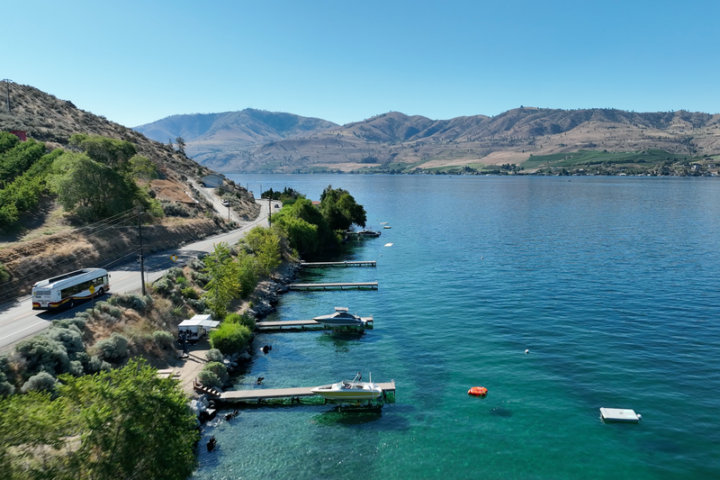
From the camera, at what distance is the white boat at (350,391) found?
38406mm

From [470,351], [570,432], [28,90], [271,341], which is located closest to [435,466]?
[570,432]

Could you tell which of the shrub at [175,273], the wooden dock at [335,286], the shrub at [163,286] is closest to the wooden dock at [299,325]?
the shrub at [163,286]

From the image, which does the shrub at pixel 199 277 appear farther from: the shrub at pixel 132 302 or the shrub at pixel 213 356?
the shrub at pixel 213 356

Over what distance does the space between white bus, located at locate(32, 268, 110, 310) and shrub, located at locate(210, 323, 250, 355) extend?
46.1 ft

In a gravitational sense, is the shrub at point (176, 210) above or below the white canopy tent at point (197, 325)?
above

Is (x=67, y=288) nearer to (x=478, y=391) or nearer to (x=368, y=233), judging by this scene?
(x=478, y=391)

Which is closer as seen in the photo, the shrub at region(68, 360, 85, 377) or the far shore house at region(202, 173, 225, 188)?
the shrub at region(68, 360, 85, 377)

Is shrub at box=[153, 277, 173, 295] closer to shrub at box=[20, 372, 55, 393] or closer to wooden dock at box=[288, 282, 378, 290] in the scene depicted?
shrub at box=[20, 372, 55, 393]

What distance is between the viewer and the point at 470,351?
49125 mm

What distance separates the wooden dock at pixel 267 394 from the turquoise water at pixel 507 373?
1322 mm

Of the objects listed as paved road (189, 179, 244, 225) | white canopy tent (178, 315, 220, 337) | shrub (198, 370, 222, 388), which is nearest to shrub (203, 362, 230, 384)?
shrub (198, 370, 222, 388)

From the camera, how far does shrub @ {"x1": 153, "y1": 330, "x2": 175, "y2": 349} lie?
145 ft

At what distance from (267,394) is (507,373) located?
2439 centimetres

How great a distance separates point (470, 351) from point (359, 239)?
8223cm
